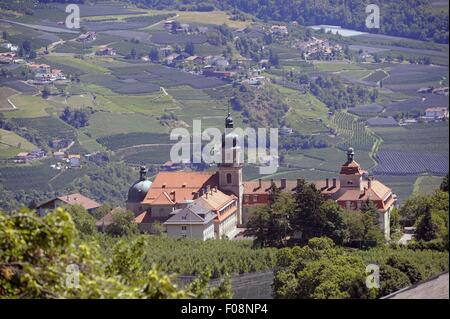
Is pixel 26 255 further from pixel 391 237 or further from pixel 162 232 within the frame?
pixel 162 232

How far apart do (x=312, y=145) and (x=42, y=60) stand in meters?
41.4

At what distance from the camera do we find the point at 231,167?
252 feet

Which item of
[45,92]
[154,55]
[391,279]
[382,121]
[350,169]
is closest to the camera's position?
[391,279]

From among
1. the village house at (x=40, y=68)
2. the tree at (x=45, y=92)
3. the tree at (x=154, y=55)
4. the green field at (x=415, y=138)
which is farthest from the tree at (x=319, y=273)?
the tree at (x=154, y=55)

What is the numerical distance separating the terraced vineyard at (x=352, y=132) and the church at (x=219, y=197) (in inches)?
1852

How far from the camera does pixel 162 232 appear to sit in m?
68.6

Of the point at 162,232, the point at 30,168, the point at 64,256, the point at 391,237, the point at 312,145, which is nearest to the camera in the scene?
the point at 64,256

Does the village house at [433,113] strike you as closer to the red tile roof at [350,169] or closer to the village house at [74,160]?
the village house at [74,160]

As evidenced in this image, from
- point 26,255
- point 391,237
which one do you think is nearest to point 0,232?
point 26,255

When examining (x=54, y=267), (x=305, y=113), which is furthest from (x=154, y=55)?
(x=54, y=267)

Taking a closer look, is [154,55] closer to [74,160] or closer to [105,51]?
[105,51]

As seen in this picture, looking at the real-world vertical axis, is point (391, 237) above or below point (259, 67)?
above

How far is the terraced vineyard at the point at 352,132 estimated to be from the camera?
125m

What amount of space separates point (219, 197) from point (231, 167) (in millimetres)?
3019
